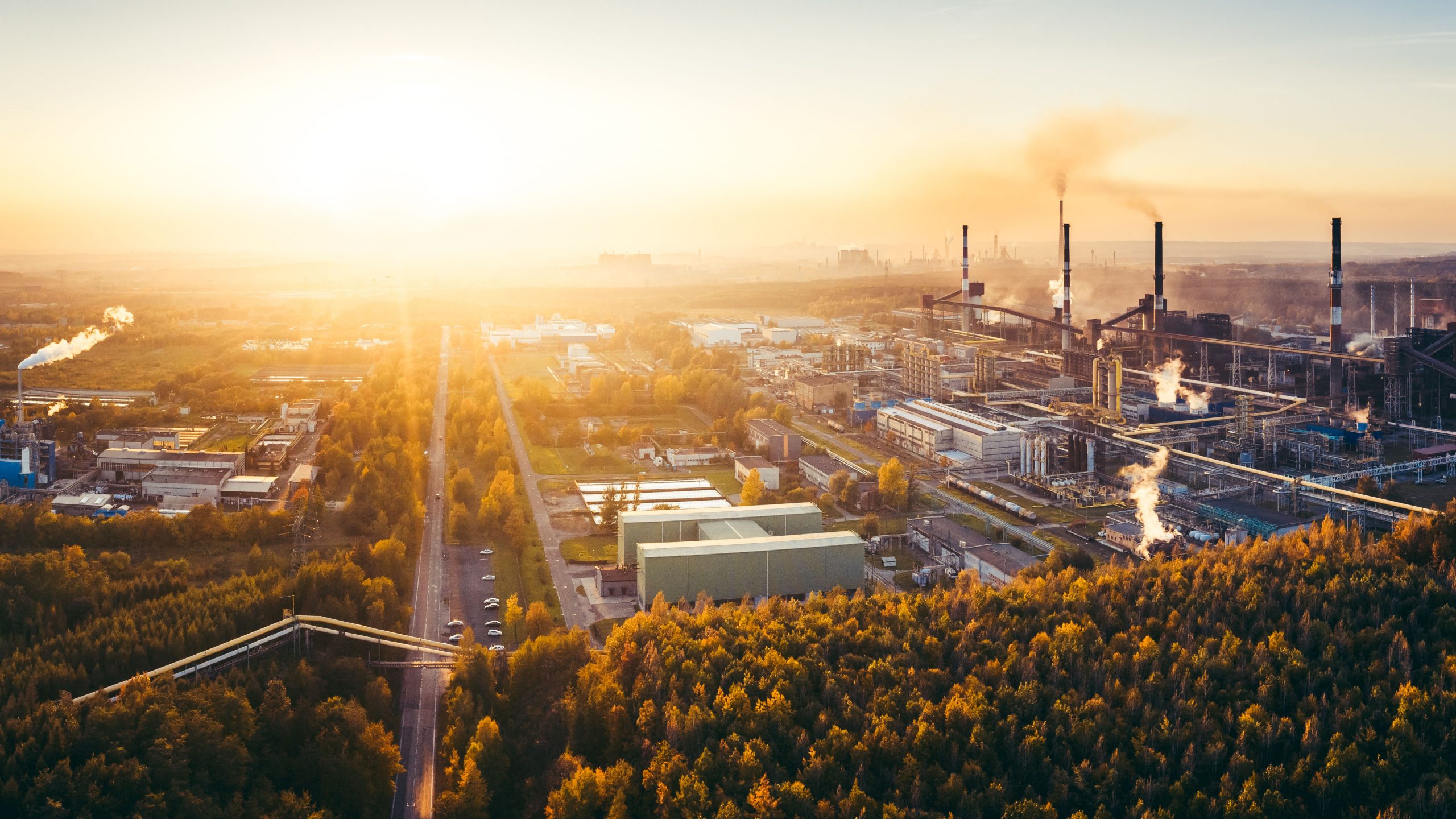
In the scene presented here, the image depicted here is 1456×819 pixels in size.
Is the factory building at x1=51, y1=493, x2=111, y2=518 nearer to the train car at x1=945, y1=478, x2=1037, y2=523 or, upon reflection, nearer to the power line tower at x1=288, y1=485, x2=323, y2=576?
the power line tower at x1=288, y1=485, x2=323, y2=576

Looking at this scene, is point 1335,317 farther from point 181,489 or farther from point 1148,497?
point 181,489

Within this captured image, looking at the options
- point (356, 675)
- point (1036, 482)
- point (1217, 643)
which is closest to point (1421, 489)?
point (1036, 482)

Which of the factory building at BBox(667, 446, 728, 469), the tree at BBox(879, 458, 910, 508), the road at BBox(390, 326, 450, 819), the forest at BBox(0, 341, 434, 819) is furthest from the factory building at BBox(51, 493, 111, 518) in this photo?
the tree at BBox(879, 458, 910, 508)

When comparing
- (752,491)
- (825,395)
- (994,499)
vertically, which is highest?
(825,395)

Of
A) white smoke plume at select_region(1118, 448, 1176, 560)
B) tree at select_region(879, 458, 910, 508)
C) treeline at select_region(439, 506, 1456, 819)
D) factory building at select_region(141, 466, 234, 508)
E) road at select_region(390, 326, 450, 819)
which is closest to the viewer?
treeline at select_region(439, 506, 1456, 819)

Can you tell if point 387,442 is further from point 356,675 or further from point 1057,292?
point 1057,292

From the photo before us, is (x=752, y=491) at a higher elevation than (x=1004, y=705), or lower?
higher

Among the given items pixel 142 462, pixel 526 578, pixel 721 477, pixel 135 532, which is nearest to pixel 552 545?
pixel 526 578
